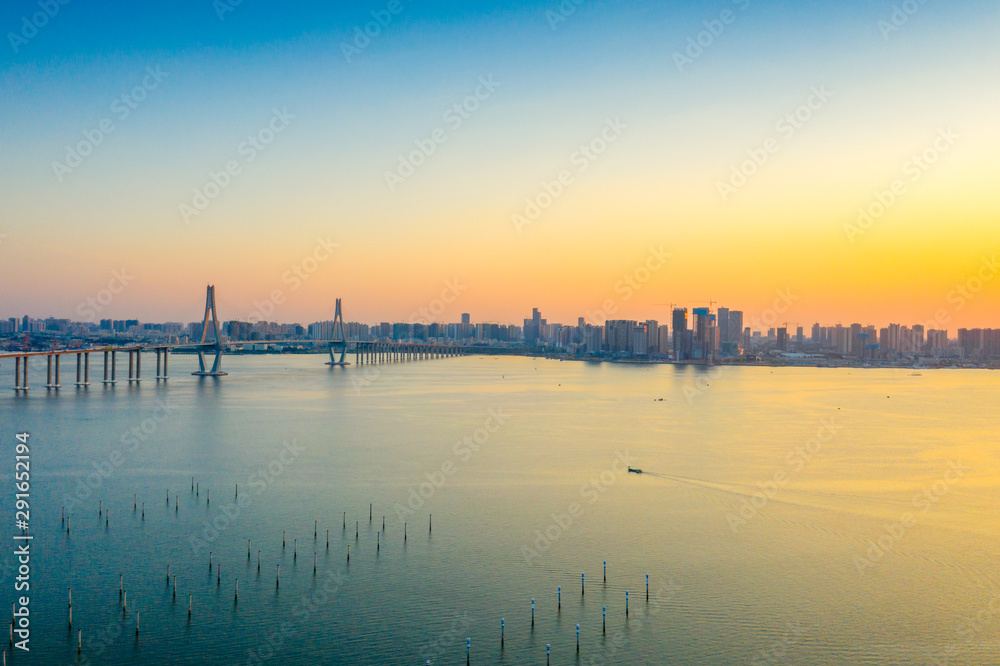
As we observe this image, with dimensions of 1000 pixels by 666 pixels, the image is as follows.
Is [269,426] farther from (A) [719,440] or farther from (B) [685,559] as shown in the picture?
(B) [685,559]

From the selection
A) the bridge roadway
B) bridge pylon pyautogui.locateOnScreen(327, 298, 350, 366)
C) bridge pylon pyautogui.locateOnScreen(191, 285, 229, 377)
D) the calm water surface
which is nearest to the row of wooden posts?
the calm water surface

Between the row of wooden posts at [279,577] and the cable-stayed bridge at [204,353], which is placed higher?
the cable-stayed bridge at [204,353]

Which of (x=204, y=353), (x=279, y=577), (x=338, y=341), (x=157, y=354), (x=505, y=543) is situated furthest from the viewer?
(x=338, y=341)

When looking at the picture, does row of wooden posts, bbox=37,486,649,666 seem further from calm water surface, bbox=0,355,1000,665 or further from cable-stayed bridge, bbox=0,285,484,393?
cable-stayed bridge, bbox=0,285,484,393

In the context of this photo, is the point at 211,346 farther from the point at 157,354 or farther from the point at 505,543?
the point at 505,543

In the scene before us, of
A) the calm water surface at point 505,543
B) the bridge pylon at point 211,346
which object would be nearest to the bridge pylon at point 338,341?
the bridge pylon at point 211,346

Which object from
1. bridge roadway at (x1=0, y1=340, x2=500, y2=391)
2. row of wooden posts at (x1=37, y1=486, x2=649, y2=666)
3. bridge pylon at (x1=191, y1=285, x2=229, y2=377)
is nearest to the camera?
row of wooden posts at (x1=37, y1=486, x2=649, y2=666)

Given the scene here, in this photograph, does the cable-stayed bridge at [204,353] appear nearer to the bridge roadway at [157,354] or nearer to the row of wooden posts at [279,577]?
the bridge roadway at [157,354]

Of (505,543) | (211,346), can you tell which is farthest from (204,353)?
(505,543)
